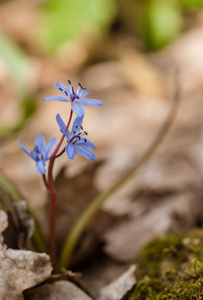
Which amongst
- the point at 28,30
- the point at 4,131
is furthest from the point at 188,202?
the point at 28,30

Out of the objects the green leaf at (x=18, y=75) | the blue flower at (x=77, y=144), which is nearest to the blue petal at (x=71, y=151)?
the blue flower at (x=77, y=144)

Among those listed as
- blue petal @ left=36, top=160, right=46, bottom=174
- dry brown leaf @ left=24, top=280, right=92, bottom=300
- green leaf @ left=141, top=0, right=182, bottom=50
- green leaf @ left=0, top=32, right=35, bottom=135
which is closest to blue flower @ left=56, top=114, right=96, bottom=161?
blue petal @ left=36, top=160, right=46, bottom=174

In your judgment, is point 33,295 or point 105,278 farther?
point 105,278

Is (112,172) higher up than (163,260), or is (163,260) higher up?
(112,172)

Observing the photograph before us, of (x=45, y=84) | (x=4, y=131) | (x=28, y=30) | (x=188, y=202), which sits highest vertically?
(x=28, y=30)

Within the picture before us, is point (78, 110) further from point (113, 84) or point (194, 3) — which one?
point (194, 3)

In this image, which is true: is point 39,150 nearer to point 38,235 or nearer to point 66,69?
point 38,235

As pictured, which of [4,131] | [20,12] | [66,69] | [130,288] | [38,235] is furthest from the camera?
[20,12]

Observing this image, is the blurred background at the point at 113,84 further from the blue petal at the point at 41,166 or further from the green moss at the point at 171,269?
the blue petal at the point at 41,166
